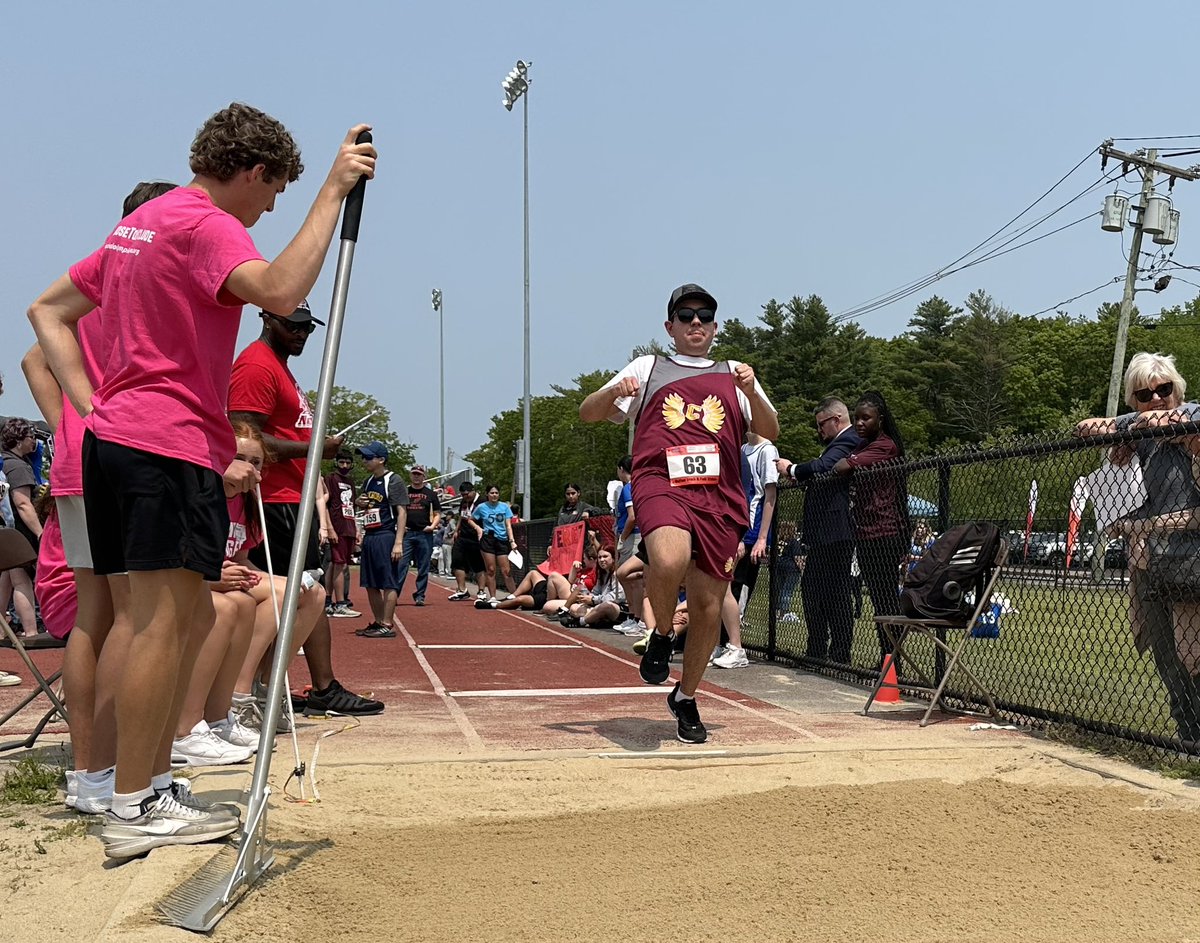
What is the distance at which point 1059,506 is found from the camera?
6.50 meters

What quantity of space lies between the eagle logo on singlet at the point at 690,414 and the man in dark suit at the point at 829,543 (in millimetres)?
2968

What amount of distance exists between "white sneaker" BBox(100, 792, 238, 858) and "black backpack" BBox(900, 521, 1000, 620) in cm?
406

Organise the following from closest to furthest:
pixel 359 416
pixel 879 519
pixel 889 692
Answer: pixel 889 692, pixel 879 519, pixel 359 416

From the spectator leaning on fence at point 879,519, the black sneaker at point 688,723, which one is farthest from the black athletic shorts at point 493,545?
the black sneaker at point 688,723

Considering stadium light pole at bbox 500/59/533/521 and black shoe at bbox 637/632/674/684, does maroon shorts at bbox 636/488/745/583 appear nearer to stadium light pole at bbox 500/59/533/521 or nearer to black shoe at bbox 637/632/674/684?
black shoe at bbox 637/632/674/684

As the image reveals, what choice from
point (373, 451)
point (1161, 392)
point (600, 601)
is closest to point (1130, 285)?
point (600, 601)

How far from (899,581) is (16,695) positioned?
5.25 metres

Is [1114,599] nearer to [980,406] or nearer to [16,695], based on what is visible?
[16,695]

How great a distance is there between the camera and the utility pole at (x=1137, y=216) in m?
33.9

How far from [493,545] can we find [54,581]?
13.9 metres

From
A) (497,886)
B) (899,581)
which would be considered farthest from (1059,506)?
(497,886)

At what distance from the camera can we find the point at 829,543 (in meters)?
8.78

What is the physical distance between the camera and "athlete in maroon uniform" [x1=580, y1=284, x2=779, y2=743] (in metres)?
5.51

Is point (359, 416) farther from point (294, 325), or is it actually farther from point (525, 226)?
point (294, 325)
